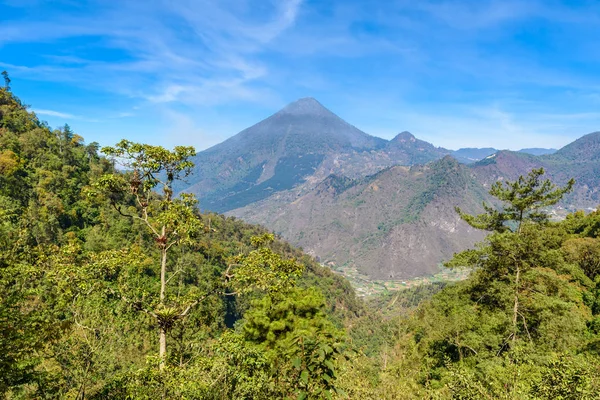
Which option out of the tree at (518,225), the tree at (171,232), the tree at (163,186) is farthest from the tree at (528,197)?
the tree at (163,186)

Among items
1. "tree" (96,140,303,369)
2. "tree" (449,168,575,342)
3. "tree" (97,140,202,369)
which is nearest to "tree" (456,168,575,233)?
"tree" (449,168,575,342)

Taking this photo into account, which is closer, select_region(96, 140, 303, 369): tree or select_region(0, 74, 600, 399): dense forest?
select_region(0, 74, 600, 399): dense forest

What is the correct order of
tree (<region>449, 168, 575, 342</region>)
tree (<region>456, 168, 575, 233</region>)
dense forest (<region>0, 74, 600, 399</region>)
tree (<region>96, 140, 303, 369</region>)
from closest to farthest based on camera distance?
1. dense forest (<region>0, 74, 600, 399</region>)
2. tree (<region>96, 140, 303, 369</region>)
3. tree (<region>449, 168, 575, 342</region>)
4. tree (<region>456, 168, 575, 233</region>)

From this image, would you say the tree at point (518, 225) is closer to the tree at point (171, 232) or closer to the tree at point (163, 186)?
the tree at point (171, 232)

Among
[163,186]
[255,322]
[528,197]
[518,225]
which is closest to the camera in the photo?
[163,186]

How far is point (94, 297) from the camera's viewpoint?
12633 millimetres

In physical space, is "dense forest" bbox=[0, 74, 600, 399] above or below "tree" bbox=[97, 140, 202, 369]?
below

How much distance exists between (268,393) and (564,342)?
20566 mm

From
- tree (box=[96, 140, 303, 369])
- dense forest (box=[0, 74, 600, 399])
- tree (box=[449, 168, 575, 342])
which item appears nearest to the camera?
dense forest (box=[0, 74, 600, 399])

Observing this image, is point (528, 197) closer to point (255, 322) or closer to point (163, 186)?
point (255, 322)

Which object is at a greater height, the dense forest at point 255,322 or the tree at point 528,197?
the tree at point 528,197

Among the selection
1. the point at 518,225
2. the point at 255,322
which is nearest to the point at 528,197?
the point at 518,225

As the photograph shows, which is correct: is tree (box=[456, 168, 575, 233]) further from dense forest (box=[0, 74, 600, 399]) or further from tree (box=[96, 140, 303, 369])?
tree (box=[96, 140, 303, 369])

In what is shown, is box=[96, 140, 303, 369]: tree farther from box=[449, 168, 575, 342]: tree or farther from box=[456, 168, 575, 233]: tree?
box=[456, 168, 575, 233]: tree
